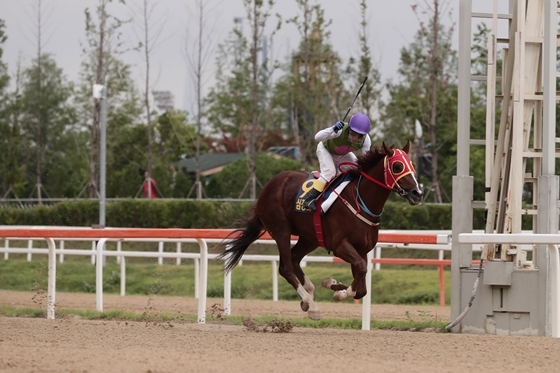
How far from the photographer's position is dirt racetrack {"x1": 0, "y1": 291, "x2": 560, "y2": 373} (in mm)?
5484

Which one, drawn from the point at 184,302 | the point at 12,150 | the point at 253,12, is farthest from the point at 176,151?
the point at 184,302

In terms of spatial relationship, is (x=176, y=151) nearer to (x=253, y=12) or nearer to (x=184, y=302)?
(x=253, y=12)

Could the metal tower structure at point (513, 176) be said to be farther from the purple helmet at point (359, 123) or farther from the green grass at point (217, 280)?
the green grass at point (217, 280)

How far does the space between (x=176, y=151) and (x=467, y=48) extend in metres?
23.7

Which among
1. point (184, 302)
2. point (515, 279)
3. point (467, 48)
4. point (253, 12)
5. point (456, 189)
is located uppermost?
point (253, 12)

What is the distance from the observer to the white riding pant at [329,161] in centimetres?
844

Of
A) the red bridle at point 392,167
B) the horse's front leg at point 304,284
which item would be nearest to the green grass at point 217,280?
the horse's front leg at point 304,284

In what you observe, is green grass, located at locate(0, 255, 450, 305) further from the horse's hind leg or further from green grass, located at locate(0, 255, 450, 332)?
the horse's hind leg

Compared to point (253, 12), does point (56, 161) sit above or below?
below

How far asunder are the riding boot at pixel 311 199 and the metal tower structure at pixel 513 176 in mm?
1287

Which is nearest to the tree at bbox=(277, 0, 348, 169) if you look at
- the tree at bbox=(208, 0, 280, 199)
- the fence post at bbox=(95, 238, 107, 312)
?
the tree at bbox=(208, 0, 280, 199)

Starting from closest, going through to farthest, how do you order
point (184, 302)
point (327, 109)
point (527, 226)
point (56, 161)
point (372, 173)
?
point (372, 173)
point (184, 302)
point (527, 226)
point (327, 109)
point (56, 161)

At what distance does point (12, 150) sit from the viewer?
Result: 26.5 metres

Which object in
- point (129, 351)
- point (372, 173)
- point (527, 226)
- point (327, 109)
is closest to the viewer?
point (129, 351)
